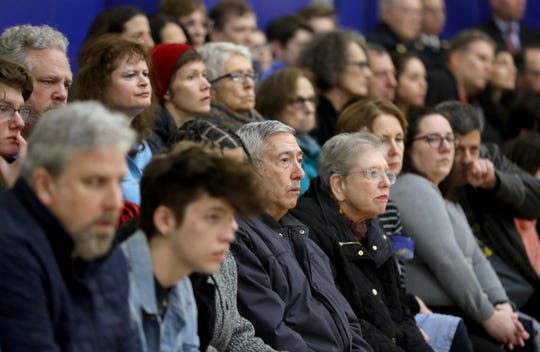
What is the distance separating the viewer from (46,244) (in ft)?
8.86

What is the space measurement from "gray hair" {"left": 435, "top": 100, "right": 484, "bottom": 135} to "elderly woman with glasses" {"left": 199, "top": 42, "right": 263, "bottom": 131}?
3.62 ft

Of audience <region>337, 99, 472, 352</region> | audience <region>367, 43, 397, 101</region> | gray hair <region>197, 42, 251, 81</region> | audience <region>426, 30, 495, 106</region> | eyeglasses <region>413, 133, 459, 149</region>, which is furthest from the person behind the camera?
audience <region>426, 30, 495, 106</region>

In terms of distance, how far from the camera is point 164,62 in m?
5.45

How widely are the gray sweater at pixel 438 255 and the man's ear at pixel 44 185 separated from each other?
3111mm

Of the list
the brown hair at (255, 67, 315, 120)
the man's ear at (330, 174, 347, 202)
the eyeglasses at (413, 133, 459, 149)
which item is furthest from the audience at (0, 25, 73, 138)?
the eyeglasses at (413, 133, 459, 149)

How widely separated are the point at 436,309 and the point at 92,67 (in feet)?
7.53

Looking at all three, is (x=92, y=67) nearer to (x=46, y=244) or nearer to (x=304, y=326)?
(x=304, y=326)

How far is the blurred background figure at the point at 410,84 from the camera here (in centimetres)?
748

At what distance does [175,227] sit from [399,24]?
6330 millimetres

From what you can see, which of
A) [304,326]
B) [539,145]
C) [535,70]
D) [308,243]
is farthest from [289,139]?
[535,70]

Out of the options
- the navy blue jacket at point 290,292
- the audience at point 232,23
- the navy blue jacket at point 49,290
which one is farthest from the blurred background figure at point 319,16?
the navy blue jacket at point 49,290

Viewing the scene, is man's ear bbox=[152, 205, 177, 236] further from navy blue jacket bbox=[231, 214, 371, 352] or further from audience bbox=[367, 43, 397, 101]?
audience bbox=[367, 43, 397, 101]

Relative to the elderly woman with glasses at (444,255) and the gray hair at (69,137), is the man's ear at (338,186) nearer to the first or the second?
the elderly woman with glasses at (444,255)

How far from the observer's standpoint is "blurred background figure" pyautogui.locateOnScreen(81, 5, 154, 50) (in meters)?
5.92
